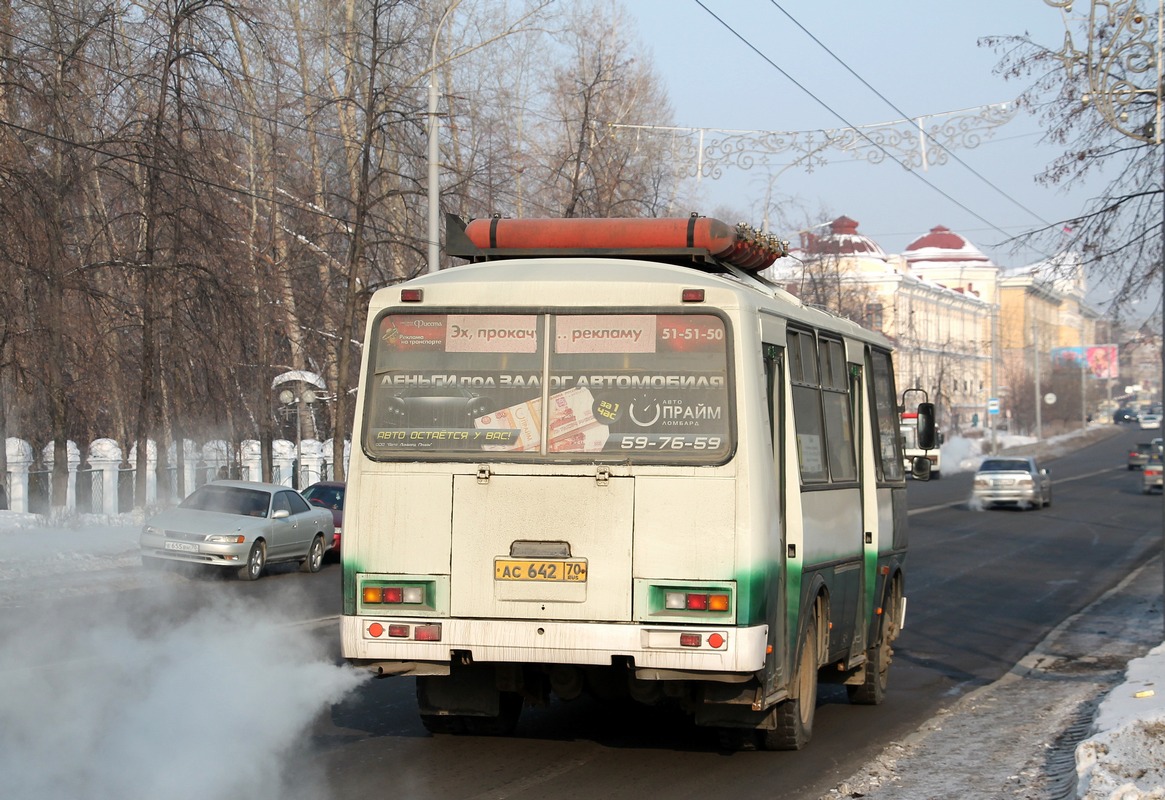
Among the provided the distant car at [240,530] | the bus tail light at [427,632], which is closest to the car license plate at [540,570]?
the bus tail light at [427,632]

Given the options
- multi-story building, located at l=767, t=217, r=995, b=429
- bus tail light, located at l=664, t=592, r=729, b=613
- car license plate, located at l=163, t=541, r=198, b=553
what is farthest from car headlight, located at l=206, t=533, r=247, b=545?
multi-story building, located at l=767, t=217, r=995, b=429

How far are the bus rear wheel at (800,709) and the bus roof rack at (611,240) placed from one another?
7.71 feet

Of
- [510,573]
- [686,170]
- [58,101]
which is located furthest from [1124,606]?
[686,170]

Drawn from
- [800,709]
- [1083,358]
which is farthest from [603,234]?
[1083,358]

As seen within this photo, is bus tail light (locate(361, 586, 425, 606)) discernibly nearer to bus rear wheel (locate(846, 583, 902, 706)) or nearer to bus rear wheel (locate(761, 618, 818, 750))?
bus rear wheel (locate(761, 618, 818, 750))

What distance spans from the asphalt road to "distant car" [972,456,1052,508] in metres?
14.0

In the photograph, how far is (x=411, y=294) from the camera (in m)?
8.78

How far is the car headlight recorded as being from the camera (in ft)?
71.6

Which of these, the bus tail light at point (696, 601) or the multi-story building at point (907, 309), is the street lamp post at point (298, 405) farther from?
the bus tail light at point (696, 601)

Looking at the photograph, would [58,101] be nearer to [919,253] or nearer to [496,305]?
[496,305]

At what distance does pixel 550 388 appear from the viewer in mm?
8555

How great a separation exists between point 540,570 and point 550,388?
40.0 inches

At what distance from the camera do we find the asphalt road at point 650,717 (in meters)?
8.56

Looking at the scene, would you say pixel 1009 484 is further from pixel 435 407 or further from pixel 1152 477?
pixel 435 407
